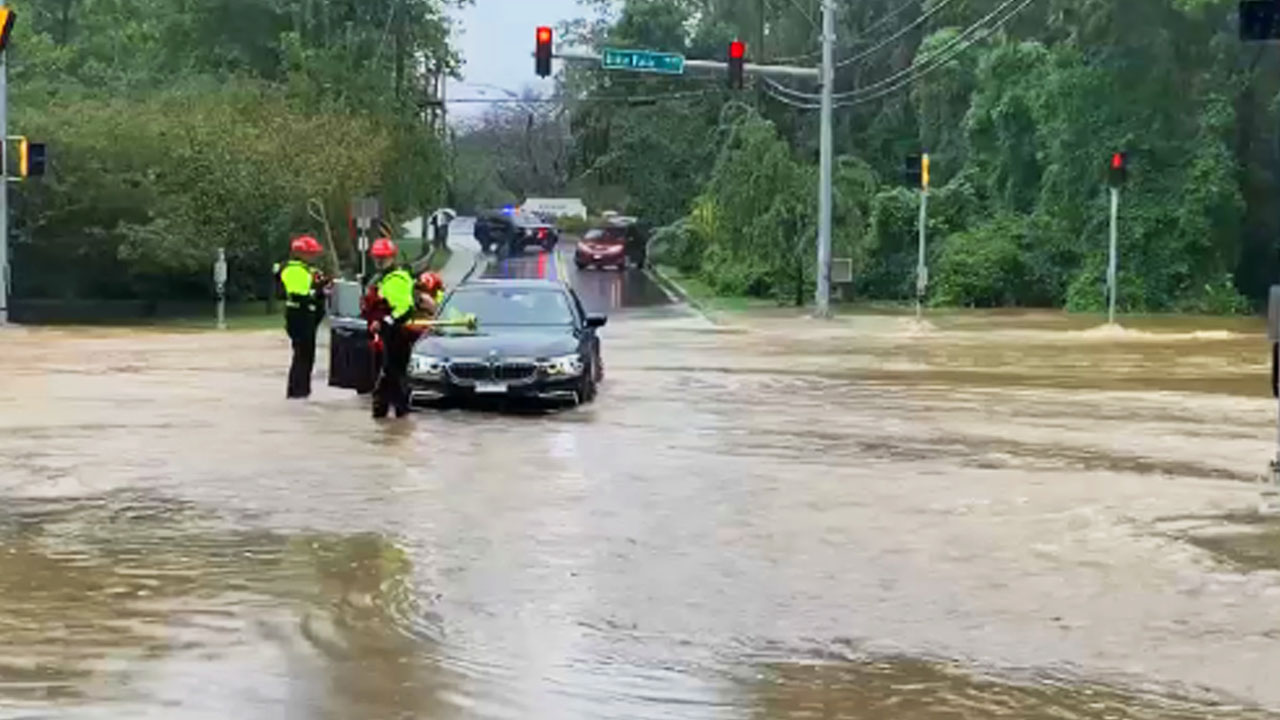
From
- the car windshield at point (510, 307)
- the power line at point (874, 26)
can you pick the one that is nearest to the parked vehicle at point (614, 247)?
the power line at point (874, 26)

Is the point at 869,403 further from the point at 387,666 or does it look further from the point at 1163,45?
the point at 1163,45

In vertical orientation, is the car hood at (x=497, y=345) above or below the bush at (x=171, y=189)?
below

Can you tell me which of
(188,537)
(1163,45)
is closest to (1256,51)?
(1163,45)

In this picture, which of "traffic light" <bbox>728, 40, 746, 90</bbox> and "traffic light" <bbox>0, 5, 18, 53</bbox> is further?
"traffic light" <bbox>728, 40, 746, 90</bbox>

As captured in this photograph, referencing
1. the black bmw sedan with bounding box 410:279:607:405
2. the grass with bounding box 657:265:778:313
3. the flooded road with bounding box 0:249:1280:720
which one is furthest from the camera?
the grass with bounding box 657:265:778:313

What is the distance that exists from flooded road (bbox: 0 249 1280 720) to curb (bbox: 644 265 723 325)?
22.8 m


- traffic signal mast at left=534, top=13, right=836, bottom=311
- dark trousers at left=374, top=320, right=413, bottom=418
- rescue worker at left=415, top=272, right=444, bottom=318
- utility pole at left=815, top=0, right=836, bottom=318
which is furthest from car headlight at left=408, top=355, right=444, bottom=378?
utility pole at left=815, top=0, right=836, bottom=318

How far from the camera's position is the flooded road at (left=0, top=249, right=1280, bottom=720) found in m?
7.40

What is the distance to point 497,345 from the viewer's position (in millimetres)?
18500

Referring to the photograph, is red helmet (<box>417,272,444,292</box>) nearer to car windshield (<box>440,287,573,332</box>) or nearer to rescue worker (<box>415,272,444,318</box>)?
rescue worker (<box>415,272,444,318</box>)

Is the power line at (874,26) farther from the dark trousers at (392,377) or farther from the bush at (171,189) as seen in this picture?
the dark trousers at (392,377)

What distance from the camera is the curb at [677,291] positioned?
43.3m

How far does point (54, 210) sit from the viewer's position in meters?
42.8

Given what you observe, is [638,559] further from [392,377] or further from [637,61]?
[637,61]
